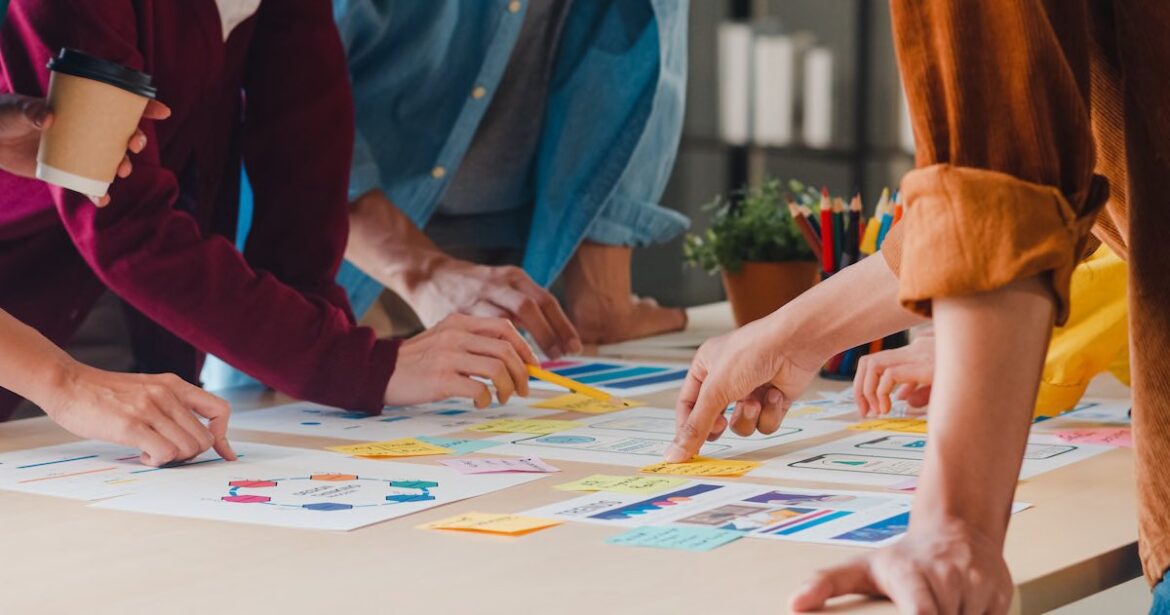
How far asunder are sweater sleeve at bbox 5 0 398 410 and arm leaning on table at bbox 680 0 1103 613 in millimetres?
805

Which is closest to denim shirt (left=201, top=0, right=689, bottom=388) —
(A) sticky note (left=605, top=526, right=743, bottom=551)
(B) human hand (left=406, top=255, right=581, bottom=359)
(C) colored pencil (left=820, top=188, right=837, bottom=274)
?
(B) human hand (left=406, top=255, right=581, bottom=359)

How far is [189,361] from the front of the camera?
1667 mm

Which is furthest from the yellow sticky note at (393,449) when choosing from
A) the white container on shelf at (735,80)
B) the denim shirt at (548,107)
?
the white container on shelf at (735,80)

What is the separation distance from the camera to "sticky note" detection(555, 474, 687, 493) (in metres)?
1.02

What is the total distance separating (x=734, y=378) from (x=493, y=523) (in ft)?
0.95

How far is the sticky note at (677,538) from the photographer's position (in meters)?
0.85

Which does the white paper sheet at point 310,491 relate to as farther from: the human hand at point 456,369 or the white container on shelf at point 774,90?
the white container on shelf at point 774,90

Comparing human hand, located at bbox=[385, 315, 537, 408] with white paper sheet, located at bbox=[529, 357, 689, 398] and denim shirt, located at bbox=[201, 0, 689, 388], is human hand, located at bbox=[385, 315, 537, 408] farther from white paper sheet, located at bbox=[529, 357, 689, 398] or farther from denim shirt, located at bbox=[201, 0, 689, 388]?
denim shirt, located at bbox=[201, 0, 689, 388]

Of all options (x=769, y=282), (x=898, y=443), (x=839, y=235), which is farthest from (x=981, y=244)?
(x=769, y=282)

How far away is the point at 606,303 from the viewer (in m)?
2.15

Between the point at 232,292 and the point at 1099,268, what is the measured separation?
799 millimetres

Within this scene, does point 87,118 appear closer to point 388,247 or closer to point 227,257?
point 227,257

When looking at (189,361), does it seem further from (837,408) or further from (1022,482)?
(1022,482)

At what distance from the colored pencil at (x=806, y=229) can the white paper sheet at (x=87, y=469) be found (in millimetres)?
794
